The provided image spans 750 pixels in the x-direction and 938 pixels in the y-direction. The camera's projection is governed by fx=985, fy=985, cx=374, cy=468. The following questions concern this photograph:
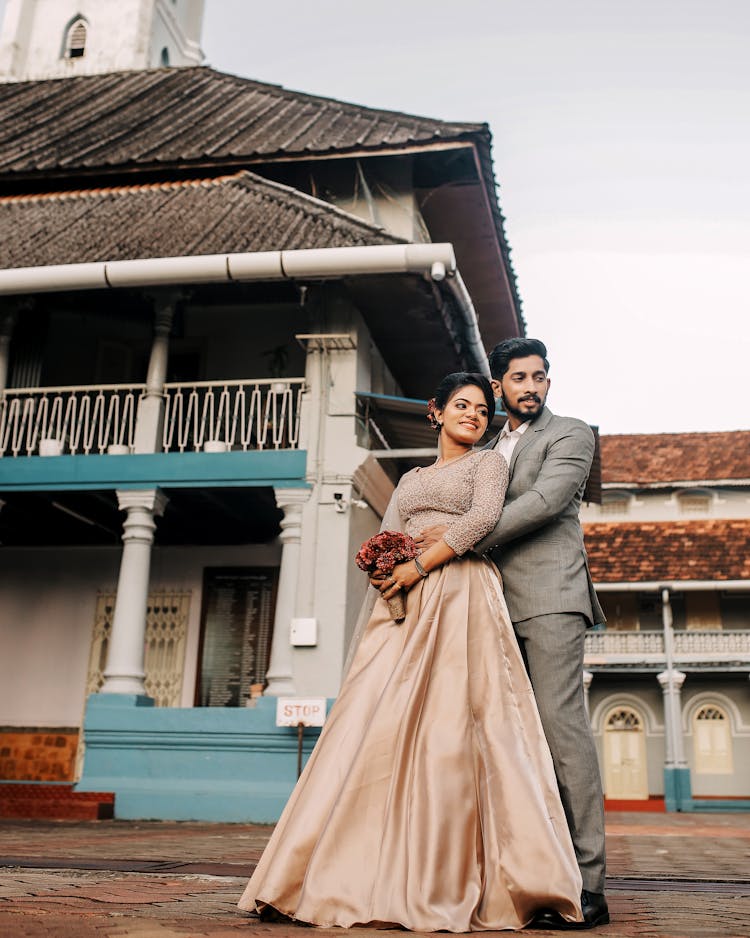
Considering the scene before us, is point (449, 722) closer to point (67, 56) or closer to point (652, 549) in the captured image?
point (67, 56)

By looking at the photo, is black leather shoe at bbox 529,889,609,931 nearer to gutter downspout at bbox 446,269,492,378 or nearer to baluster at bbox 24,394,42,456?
gutter downspout at bbox 446,269,492,378

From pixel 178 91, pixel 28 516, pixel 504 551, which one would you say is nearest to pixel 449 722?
pixel 504 551

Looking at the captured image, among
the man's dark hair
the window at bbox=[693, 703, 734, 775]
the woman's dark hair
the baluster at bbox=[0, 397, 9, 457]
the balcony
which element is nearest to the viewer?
the man's dark hair

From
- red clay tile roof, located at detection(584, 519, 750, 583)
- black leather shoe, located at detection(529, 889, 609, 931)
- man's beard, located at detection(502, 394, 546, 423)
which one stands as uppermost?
red clay tile roof, located at detection(584, 519, 750, 583)

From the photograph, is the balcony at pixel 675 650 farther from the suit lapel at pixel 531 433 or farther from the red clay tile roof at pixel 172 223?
the suit lapel at pixel 531 433

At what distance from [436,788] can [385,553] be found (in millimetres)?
781

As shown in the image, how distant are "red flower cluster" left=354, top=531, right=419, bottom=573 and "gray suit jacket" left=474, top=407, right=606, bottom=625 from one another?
0.76 ft

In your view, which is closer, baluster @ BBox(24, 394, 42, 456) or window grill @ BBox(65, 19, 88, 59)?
baluster @ BBox(24, 394, 42, 456)

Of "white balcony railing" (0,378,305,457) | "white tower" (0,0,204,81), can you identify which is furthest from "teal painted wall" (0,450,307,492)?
"white tower" (0,0,204,81)

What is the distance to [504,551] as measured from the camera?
11.1 feet

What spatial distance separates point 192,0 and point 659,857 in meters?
19.7

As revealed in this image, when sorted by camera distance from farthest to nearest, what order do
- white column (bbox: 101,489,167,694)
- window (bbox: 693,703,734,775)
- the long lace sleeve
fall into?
window (bbox: 693,703,734,775) < white column (bbox: 101,489,167,694) < the long lace sleeve

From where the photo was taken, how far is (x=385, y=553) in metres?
3.25

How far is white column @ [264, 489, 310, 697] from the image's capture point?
9500 millimetres
